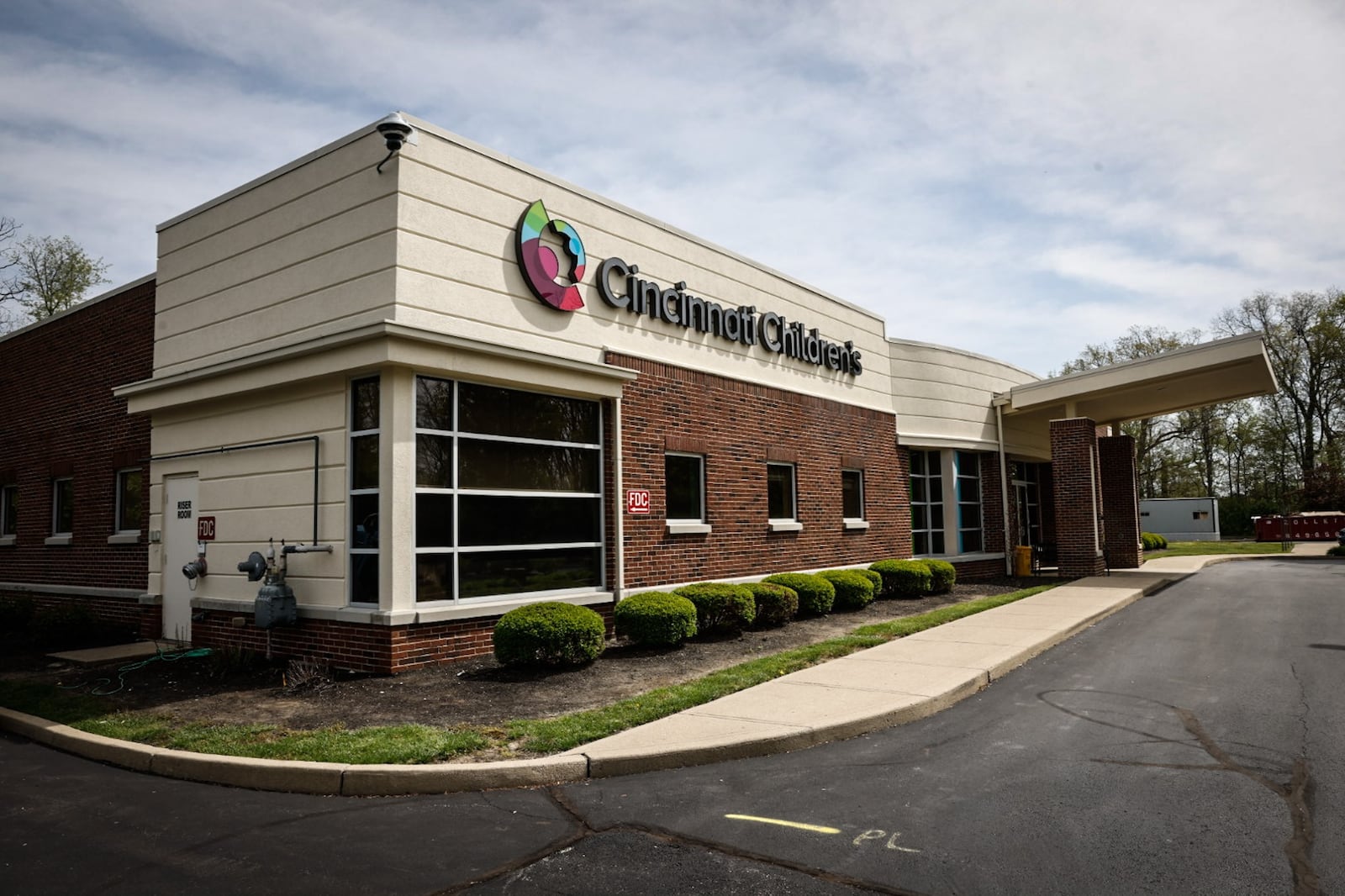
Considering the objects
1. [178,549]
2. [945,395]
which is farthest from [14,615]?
[945,395]

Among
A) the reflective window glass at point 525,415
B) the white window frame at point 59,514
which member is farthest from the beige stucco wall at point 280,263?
the white window frame at point 59,514

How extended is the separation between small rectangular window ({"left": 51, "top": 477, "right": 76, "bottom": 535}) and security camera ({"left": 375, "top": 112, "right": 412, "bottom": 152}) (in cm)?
1075

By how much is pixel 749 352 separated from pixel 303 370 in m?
8.17

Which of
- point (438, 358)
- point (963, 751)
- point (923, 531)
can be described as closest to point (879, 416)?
point (923, 531)

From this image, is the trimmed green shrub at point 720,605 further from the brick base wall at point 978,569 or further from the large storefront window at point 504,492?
the brick base wall at point 978,569

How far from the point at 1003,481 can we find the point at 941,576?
20.9ft

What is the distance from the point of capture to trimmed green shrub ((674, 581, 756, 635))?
12.3m

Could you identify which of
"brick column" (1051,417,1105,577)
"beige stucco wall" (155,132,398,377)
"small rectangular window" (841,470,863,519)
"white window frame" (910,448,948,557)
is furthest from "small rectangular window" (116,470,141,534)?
"brick column" (1051,417,1105,577)

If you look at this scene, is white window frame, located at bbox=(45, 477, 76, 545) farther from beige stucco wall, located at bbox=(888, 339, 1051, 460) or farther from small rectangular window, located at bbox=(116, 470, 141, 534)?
beige stucco wall, located at bbox=(888, 339, 1051, 460)

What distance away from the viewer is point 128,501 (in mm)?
14859

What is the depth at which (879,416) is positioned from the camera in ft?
67.5

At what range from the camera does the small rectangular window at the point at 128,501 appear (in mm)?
14734

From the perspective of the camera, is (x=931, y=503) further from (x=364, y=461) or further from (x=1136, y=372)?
(x=364, y=461)

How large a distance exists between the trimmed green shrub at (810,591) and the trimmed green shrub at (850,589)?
1.90 feet
